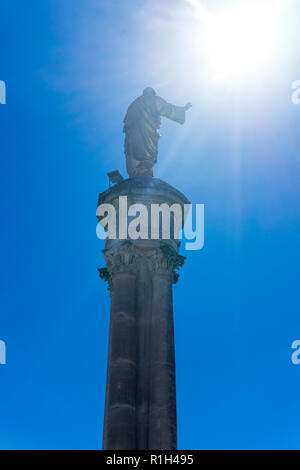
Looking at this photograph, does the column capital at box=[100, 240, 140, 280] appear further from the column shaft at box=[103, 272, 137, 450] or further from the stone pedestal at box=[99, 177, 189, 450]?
the column shaft at box=[103, 272, 137, 450]

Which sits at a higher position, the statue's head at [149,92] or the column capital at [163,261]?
the statue's head at [149,92]

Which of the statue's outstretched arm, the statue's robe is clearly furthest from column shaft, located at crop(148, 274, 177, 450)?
the statue's outstretched arm

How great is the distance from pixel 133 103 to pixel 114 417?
10.9 meters

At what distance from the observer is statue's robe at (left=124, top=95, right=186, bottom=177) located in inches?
780

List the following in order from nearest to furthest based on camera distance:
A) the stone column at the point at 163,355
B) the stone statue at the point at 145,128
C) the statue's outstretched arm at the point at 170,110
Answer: the stone column at the point at 163,355, the stone statue at the point at 145,128, the statue's outstretched arm at the point at 170,110

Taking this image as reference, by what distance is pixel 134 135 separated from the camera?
20188 mm

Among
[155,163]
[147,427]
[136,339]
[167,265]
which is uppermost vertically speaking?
[155,163]

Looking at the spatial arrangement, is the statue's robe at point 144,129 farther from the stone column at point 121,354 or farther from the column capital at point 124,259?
the stone column at point 121,354

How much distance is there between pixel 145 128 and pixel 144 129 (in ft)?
0.20

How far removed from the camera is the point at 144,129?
20172mm

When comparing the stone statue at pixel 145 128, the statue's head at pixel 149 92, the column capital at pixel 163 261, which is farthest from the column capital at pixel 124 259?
the statue's head at pixel 149 92

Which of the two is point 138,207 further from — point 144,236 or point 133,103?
point 133,103

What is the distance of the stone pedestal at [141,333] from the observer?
1489 centimetres

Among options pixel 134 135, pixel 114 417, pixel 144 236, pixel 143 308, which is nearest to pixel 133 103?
pixel 134 135
